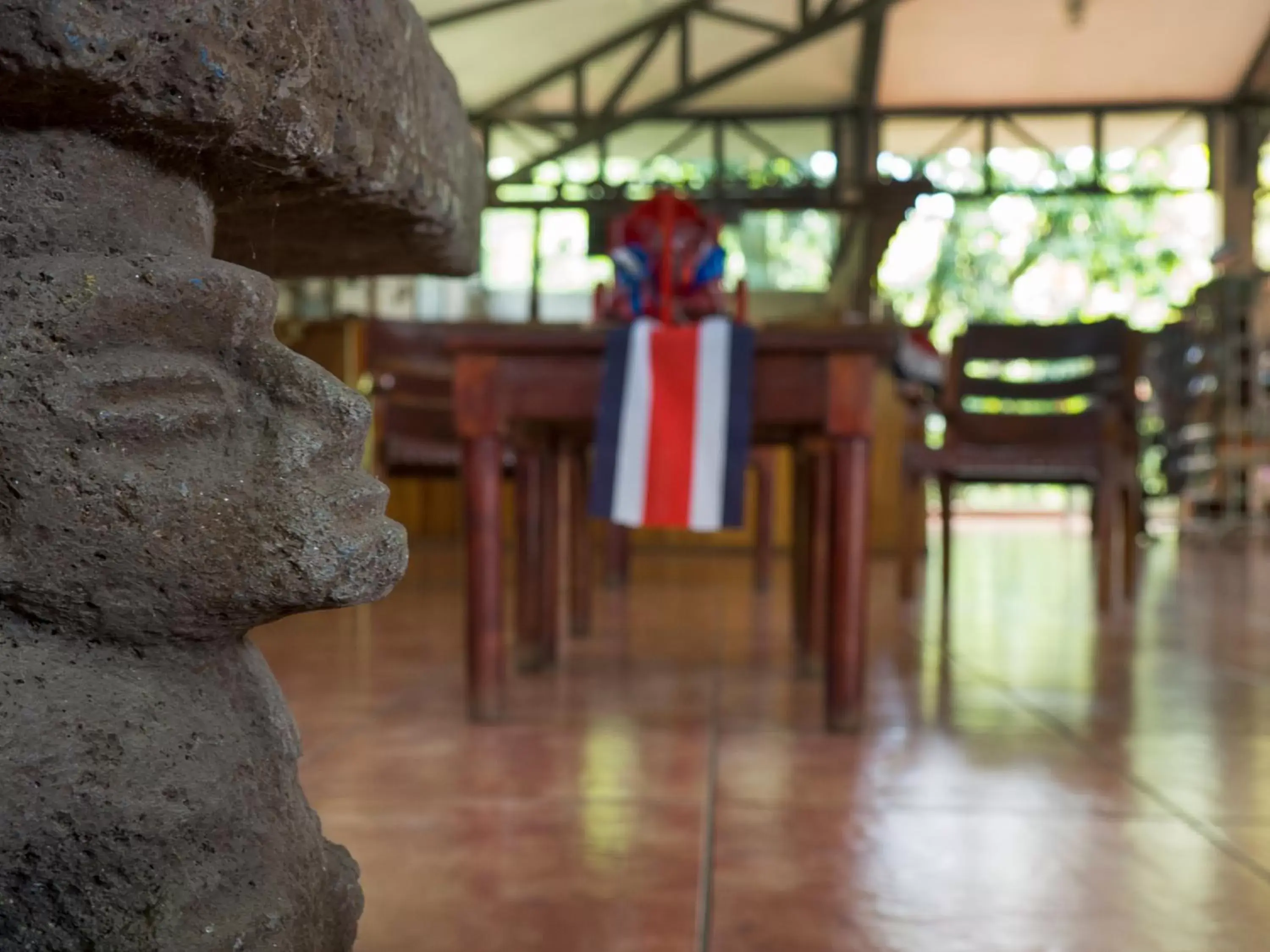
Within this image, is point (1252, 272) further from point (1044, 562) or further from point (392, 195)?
point (392, 195)

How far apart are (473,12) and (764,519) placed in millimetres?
4572

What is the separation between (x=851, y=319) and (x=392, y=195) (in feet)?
13.8

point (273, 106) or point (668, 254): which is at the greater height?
point (668, 254)

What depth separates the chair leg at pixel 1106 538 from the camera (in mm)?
3131

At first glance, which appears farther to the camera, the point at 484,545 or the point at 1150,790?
the point at 484,545

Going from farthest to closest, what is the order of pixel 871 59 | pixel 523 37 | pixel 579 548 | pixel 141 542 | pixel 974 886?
pixel 871 59 → pixel 523 37 → pixel 579 548 → pixel 974 886 → pixel 141 542

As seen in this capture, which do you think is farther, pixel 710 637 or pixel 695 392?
pixel 710 637

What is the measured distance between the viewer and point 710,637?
104 inches

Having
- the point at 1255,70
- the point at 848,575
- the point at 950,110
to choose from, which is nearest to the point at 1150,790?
the point at 848,575

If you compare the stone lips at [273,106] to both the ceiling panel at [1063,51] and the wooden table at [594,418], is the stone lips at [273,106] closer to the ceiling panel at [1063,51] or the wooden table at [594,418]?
the wooden table at [594,418]

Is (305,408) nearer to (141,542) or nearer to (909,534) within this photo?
(141,542)

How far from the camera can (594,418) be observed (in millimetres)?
1796

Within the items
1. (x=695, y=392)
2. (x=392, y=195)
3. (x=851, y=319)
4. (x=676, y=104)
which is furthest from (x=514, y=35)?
(x=392, y=195)

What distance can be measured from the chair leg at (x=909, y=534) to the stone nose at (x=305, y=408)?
2953 mm
